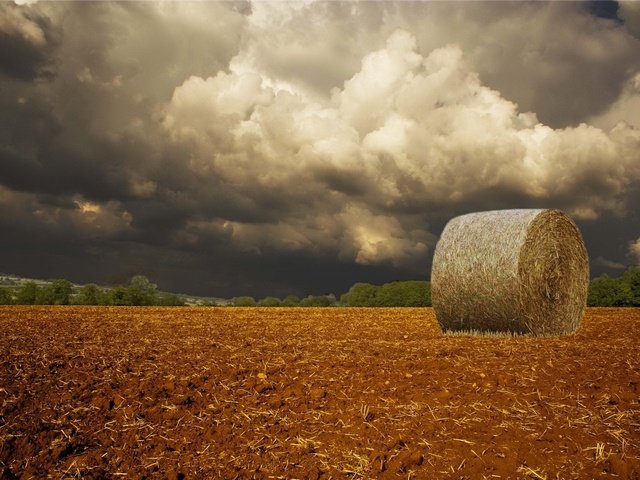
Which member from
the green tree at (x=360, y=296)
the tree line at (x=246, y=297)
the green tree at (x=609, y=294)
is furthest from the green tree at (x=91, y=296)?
the green tree at (x=609, y=294)

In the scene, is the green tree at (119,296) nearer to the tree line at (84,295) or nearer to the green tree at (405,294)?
the tree line at (84,295)

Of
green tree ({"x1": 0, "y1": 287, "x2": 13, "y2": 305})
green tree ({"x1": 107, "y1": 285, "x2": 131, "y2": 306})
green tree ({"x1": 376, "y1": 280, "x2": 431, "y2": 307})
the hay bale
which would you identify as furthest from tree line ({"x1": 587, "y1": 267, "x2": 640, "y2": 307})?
green tree ({"x1": 0, "y1": 287, "x2": 13, "y2": 305})

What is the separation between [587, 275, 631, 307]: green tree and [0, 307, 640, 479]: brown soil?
108 feet

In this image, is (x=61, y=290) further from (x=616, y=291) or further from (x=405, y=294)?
(x=616, y=291)

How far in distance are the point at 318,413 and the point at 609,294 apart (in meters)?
A: 38.8

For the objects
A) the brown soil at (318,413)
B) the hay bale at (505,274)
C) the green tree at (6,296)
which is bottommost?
the brown soil at (318,413)

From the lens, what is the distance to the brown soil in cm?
458

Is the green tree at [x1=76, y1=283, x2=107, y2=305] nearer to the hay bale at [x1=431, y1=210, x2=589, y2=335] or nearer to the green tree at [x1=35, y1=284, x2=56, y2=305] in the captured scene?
the green tree at [x1=35, y1=284, x2=56, y2=305]

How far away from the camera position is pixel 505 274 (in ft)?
39.2

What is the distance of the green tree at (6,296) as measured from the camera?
32875mm

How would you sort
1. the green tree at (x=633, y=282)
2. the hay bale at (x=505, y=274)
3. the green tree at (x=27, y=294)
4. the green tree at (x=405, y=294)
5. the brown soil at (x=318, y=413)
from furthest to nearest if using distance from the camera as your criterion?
1. the green tree at (x=405, y=294)
2. the green tree at (x=633, y=282)
3. the green tree at (x=27, y=294)
4. the hay bale at (x=505, y=274)
5. the brown soil at (x=318, y=413)

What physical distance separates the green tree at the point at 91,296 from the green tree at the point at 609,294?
34.0 m

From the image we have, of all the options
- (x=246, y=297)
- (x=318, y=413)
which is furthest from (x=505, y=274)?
(x=246, y=297)

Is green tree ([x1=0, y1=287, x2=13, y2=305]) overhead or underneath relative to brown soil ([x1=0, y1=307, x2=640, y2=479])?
overhead
